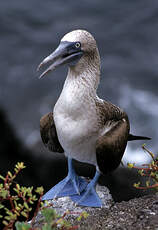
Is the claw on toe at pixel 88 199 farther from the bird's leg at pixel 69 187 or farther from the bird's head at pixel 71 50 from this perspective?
the bird's head at pixel 71 50

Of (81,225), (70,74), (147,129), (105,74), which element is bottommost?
(147,129)

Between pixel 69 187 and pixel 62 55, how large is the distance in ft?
4.36

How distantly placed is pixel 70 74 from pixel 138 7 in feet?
22.4

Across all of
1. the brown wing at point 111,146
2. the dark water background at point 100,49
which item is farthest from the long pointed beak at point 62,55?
the dark water background at point 100,49

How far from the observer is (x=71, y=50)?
252cm

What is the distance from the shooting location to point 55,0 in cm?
902

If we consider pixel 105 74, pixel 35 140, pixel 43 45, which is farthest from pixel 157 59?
pixel 35 140

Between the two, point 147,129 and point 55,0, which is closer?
point 147,129

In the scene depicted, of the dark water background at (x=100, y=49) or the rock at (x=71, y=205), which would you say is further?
the dark water background at (x=100, y=49)

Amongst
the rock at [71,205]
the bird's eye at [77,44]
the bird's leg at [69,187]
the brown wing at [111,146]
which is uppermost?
the bird's eye at [77,44]

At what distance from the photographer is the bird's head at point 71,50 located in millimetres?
2508

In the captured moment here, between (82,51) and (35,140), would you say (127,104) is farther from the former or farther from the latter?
(82,51)

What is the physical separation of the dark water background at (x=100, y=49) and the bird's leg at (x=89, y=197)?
3179 millimetres

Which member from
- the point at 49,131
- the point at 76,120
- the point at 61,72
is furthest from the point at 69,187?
the point at 61,72
